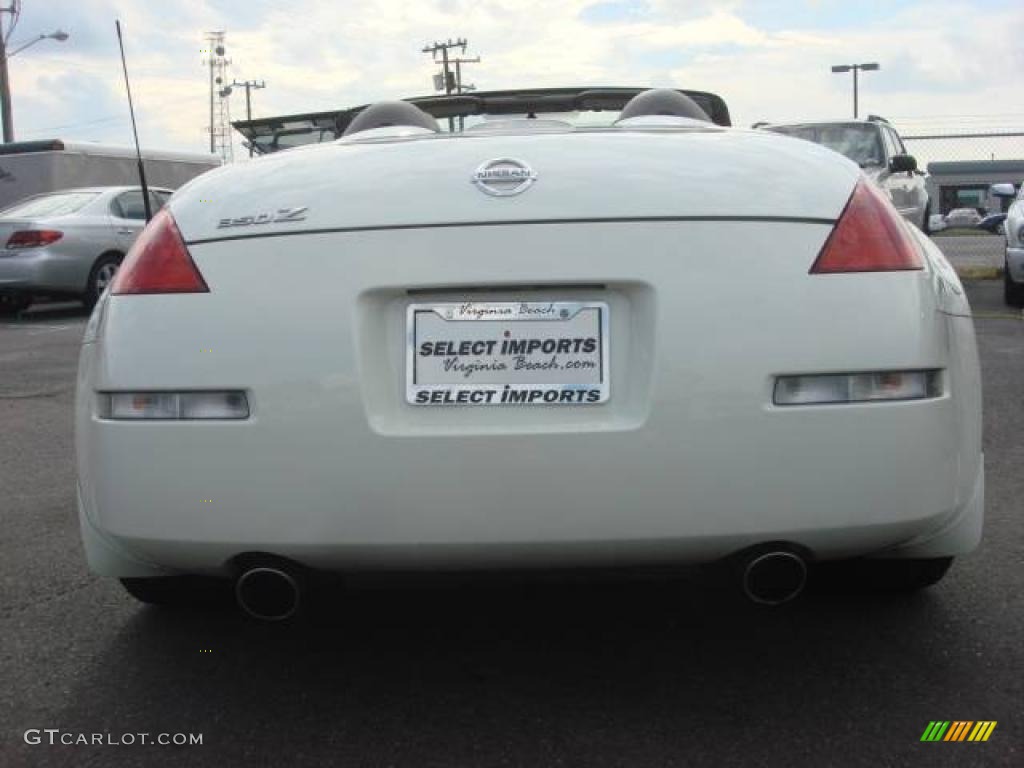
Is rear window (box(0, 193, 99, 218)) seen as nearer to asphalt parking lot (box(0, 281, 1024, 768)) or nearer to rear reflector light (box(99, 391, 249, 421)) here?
asphalt parking lot (box(0, 281, 1024, 768))

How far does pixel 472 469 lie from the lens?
6.58 feet

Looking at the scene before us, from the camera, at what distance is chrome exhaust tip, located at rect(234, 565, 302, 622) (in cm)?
214

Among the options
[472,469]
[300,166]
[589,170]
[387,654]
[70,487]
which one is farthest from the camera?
[70,487]

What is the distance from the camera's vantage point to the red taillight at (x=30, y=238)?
37.7ft

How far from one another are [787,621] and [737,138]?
123 centimetres

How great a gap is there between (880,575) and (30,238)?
10.8 metres

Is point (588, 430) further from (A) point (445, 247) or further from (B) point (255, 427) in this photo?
(B) point (255, 427)

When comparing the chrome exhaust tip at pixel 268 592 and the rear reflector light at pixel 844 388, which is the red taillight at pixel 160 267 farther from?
the rear reflector light at pixel 844 388

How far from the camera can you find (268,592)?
7.10 feet

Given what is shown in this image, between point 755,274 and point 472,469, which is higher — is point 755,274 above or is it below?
above

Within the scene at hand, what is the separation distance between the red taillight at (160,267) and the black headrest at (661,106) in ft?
4.41

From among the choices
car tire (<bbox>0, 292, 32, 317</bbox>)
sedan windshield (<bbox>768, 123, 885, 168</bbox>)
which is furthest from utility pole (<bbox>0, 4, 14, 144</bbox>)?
sedan windshield (<bbox>768, 123, 885, 168</bbox>)

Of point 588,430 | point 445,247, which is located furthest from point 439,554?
point 445,247

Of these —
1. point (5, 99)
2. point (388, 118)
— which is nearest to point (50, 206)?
point (388, 118)
